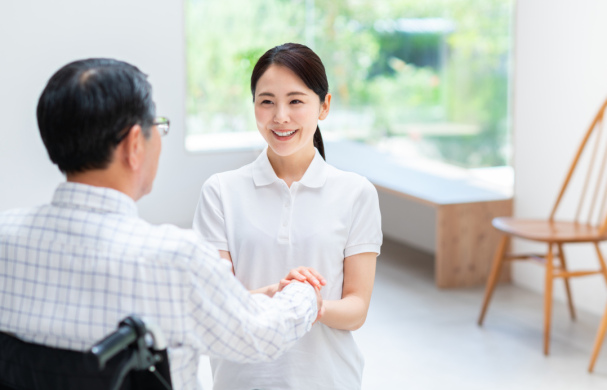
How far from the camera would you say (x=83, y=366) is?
3.65 feet

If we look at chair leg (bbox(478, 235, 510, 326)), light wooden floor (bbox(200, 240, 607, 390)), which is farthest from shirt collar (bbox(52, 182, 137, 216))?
chair leg (bbox(478, 235, 510, 326))

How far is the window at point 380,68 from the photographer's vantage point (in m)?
6.30

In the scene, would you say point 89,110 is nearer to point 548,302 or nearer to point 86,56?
point 548,302

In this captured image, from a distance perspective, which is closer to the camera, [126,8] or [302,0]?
[126,8]

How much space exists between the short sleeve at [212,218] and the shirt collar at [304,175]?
9 cm

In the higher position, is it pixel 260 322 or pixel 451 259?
pixel 260 322

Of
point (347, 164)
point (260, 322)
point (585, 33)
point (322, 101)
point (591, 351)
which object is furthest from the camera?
point (347, 164)

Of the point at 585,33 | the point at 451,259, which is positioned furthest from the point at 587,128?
the point at 451,259

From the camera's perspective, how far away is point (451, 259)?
442cm

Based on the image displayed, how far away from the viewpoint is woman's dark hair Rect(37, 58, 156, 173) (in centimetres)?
112

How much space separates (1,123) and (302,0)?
293cm

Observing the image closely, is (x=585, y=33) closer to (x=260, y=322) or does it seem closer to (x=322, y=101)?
(x=322, y=101)

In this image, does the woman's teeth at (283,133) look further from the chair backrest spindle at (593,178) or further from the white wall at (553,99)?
the white wall at (553,99)

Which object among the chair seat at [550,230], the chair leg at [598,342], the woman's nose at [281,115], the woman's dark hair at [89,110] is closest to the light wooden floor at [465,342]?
the chair leg at [598,342]
